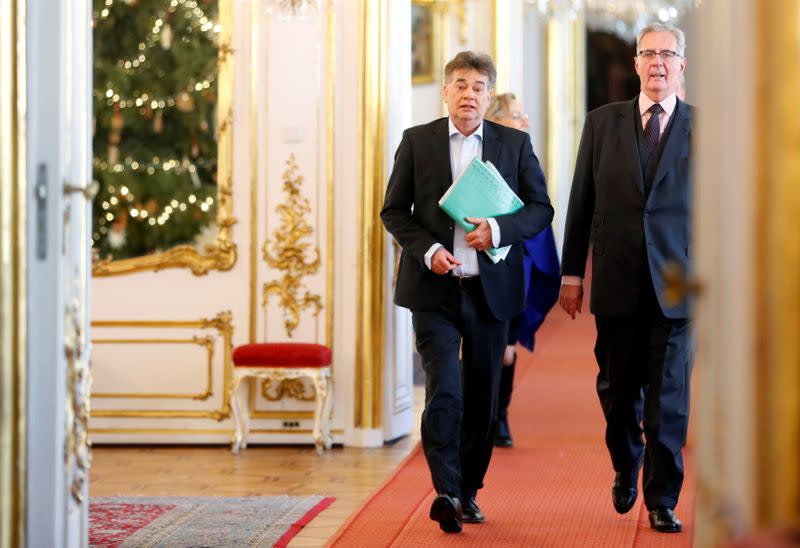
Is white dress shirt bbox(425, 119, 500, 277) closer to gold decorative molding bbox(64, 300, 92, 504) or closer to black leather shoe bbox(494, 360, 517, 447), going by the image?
gold decorative molding bbox(64, 300, 92, 504)

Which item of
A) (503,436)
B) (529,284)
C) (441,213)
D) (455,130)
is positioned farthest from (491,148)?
(503,436)

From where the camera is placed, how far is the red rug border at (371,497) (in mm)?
4768

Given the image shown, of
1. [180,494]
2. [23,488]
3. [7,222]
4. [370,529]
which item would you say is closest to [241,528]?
[370,529]

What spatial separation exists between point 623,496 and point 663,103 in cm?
143

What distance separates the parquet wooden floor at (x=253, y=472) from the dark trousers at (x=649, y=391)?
1.11m

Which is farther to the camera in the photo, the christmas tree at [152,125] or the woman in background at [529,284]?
the christmas tree at [152,125]

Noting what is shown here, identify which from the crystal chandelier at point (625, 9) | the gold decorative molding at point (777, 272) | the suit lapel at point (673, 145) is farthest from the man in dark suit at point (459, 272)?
the crystal chandelier at point (625, 9)

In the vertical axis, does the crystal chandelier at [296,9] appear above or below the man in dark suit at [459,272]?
above

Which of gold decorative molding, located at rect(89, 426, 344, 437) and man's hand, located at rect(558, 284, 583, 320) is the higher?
man's hand, located at rect(558, 284, 583, 320)

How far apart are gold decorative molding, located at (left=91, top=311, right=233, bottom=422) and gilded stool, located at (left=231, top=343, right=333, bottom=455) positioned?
0.72 feet

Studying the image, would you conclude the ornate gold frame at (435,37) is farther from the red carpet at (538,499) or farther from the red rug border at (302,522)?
the red rug border at (302,522)

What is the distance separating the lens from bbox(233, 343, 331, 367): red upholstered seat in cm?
685

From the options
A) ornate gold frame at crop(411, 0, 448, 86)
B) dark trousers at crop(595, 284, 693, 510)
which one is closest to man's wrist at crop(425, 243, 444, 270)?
dark trousers at crop(595, 284, 693, 510)

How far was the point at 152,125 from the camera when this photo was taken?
7270 mm
